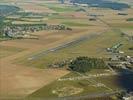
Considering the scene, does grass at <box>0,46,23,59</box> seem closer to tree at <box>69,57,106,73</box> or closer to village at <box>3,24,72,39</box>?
tree at <box>69,57,106,73</box>

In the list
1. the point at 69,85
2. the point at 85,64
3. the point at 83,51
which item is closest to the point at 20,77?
the point at 69,85

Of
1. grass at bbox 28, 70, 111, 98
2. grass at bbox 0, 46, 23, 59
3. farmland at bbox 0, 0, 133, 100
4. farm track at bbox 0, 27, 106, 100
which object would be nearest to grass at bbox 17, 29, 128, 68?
farmland at bbox 0, 0, 133, 100

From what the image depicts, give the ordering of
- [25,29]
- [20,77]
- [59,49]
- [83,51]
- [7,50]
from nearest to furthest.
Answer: [20,77], [7,50], [83,51], [59,49], [25,29]

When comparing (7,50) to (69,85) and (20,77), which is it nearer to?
(20,77)

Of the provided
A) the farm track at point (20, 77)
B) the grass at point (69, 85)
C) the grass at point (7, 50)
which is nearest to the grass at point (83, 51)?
the farm track at point (20, 77)

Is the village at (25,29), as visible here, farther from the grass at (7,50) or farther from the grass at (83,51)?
the grass at (7,50)

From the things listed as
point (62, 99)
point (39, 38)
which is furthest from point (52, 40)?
point (62, 99)
